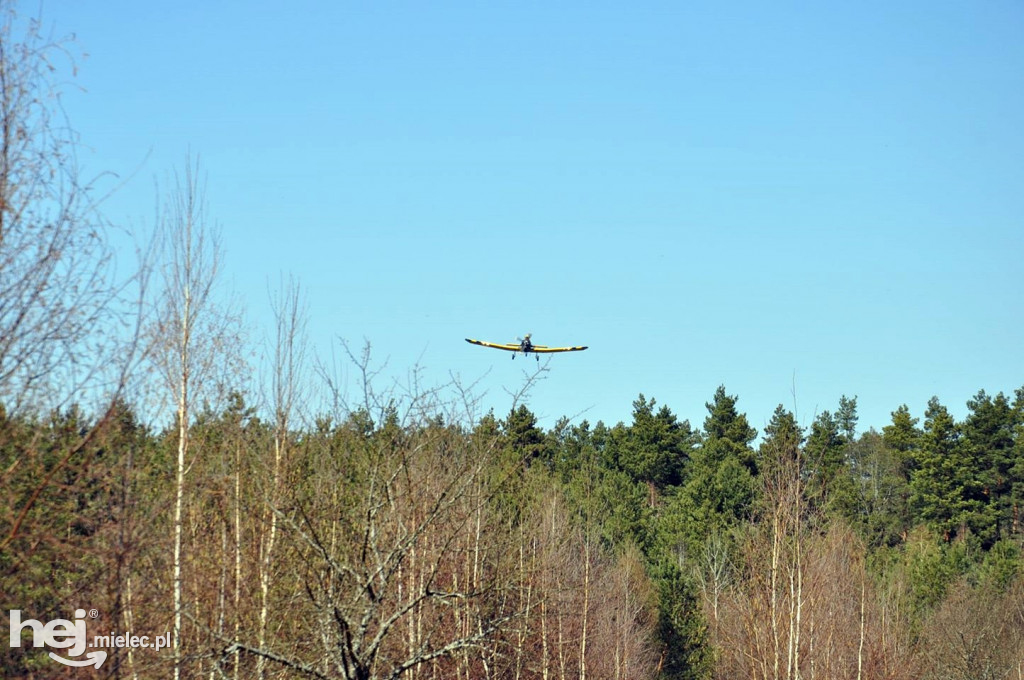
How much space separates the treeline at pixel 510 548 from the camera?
9.15 m

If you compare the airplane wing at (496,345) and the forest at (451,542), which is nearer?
the forest at (451,542)

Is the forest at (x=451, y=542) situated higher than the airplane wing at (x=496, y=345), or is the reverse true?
the airplane wing at (x=496, y=345)

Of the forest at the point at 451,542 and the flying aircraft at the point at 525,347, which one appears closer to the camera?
the forest at the point at 451,542

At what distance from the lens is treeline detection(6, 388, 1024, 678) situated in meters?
9.15

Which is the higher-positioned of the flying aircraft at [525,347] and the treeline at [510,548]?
the flying aircraft at [525,347]

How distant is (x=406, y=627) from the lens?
2111cm

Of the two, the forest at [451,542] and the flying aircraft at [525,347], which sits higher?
the flying aircraft at [525,347]

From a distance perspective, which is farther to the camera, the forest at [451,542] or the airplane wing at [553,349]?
the airplane wing at [553,349]

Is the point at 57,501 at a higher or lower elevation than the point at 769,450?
lower

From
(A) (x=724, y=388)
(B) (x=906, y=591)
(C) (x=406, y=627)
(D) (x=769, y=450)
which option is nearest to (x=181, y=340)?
(C) (x=406, y=627)

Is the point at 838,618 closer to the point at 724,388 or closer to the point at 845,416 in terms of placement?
the point at 724,388

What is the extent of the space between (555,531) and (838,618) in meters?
8.60

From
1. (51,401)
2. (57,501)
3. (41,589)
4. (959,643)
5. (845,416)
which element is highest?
(845,416)

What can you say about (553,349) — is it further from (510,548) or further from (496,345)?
(510,548)
